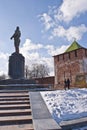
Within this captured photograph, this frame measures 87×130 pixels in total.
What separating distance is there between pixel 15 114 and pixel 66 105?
1.50m

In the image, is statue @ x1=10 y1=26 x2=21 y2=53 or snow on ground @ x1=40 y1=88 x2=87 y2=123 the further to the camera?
statue @ x1=10 y1=26 x2=21 y2=53

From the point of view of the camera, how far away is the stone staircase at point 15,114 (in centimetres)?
515

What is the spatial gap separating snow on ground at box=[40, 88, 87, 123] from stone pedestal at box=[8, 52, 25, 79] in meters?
6.34

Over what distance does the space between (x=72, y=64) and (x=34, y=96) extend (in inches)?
1075

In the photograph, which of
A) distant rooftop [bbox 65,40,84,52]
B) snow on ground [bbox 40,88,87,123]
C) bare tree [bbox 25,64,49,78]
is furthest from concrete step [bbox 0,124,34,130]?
bare tree [bbox 25,64,49,78]

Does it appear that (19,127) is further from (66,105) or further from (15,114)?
(66,105)

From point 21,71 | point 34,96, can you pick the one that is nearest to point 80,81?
point 21,71

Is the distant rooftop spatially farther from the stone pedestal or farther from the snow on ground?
the snow on ground

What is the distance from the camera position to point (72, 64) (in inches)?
1368

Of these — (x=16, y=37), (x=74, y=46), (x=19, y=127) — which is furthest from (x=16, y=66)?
(x=74, y=46)

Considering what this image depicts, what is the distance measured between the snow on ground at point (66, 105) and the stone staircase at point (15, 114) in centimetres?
65

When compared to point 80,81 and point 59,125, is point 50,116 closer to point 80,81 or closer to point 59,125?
point 59,125

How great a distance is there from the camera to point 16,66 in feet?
45.6

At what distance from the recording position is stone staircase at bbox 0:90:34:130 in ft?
16.9
